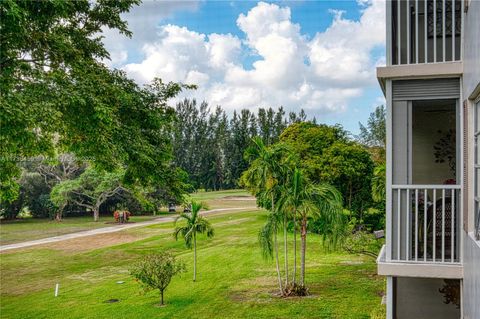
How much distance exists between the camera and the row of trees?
193 feet

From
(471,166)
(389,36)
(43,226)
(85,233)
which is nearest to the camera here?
(471,166)

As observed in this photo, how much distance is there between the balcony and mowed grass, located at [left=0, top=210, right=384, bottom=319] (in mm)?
7090

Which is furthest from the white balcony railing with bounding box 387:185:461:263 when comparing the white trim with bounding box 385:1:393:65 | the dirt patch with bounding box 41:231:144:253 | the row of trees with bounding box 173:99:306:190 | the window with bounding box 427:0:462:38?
the row of trees with bounding box 173:99:306:190

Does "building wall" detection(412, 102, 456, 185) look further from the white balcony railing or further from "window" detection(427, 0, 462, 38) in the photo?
the white balcony railing

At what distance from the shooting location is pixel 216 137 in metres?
60.0

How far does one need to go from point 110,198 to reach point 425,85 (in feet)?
126

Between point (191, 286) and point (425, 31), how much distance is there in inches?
507

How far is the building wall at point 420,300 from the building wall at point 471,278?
6.53 ft

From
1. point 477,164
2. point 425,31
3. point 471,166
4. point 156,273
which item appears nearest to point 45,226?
point 156,273

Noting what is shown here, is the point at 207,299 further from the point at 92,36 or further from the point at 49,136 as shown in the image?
the point at 92,36

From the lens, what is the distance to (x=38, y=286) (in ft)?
57.9

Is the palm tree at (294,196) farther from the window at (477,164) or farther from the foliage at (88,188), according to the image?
the foliage at (88,188)

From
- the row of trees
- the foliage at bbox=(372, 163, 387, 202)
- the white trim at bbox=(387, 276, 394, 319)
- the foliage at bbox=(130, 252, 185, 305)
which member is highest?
the row of trees

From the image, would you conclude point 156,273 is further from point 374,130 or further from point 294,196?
point 374,130
